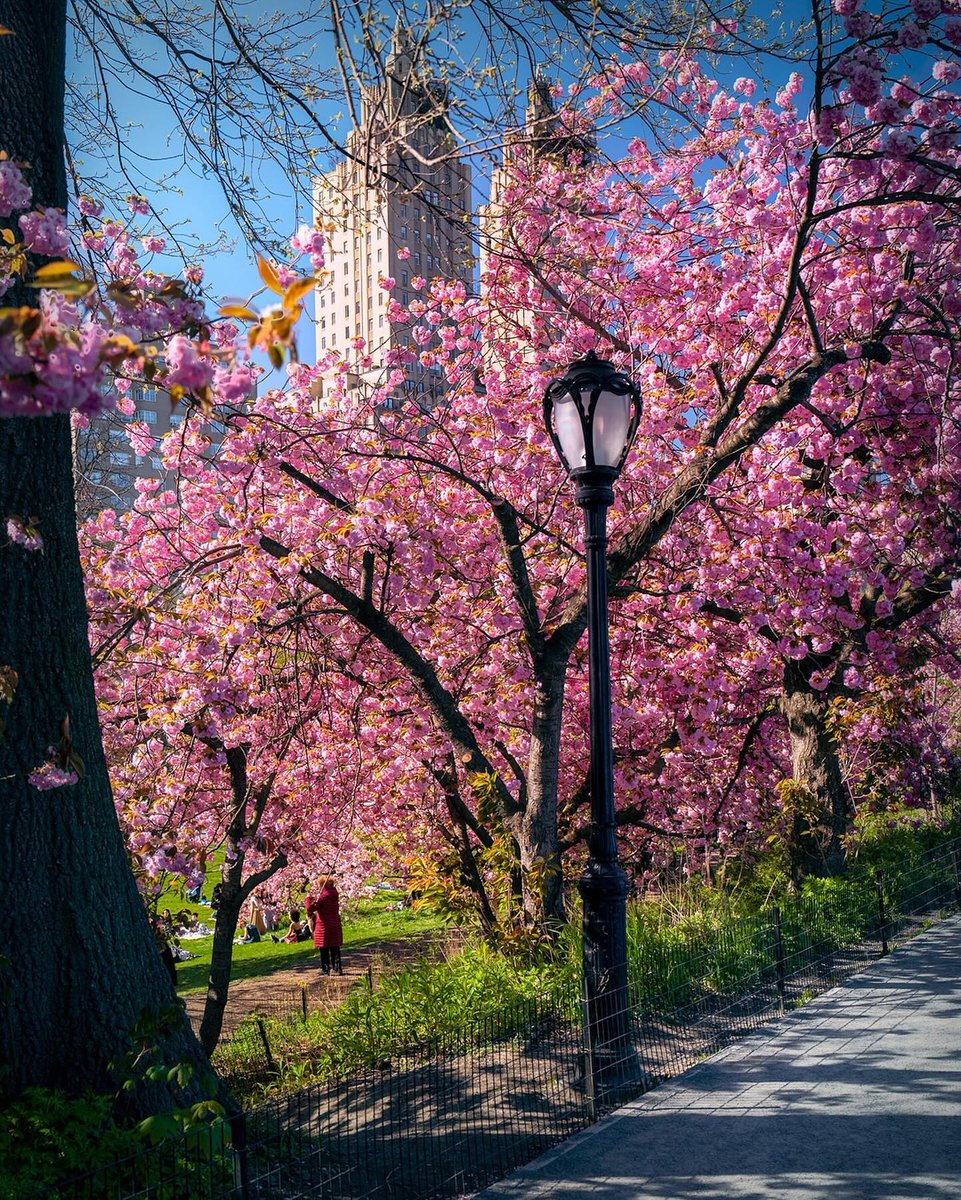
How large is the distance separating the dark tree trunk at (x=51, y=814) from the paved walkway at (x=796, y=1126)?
2078 mm

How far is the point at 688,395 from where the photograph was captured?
10312 mm

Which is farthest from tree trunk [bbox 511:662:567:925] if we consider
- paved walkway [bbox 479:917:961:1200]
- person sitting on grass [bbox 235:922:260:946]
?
person sitting on grass [bbox 235:922:260:946]

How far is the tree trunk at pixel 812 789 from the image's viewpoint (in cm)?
1238

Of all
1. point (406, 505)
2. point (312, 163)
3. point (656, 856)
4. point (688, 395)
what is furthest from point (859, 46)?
point (656, 856)

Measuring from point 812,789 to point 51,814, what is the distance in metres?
9.97

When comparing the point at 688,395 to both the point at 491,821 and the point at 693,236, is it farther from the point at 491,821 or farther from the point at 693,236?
the point at 491,821

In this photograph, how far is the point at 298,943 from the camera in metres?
28.6

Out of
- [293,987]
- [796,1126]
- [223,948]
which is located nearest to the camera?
[796,1126]

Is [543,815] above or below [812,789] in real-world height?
below

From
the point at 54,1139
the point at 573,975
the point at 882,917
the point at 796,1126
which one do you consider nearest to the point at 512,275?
the point at 573,975

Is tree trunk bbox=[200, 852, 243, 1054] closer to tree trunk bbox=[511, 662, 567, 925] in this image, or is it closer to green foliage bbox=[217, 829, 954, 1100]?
green foliage bbox=[217, 829, 954, 1100]

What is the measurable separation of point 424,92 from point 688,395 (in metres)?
4.47

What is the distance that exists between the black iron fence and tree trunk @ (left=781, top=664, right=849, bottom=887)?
2810 millimetres

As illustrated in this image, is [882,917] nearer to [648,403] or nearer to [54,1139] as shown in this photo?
[648,403]
